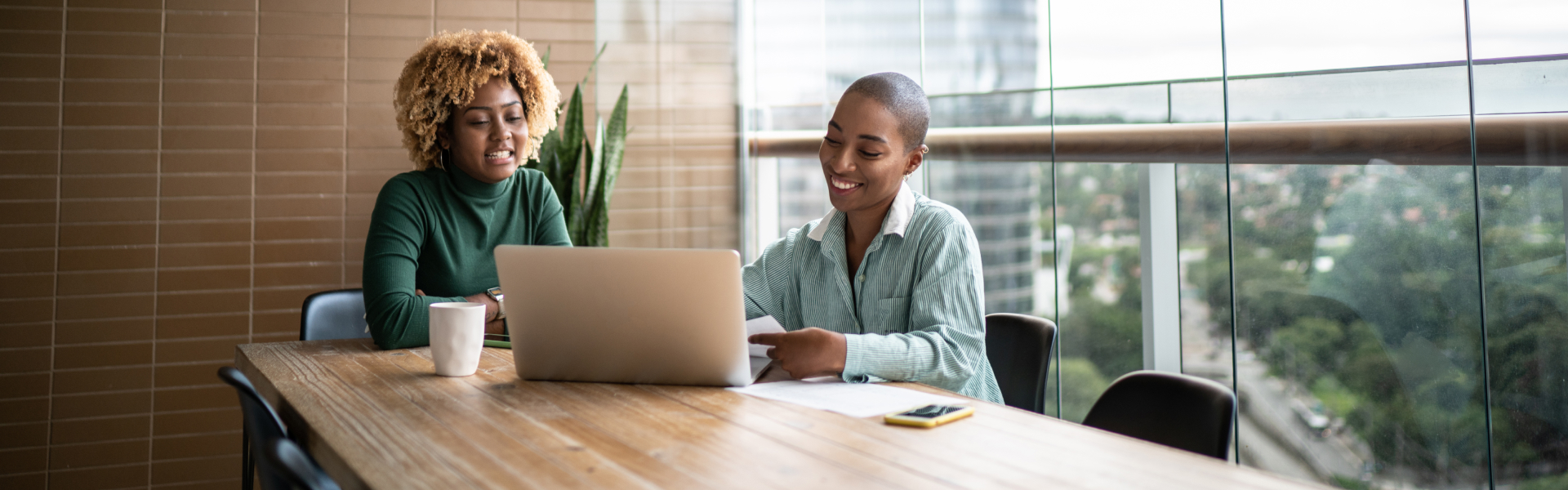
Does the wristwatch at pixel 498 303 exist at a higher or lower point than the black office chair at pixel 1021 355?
higher

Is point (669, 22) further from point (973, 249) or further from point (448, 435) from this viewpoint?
point (448, 435)

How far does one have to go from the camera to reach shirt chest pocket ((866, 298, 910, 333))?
5.94ft

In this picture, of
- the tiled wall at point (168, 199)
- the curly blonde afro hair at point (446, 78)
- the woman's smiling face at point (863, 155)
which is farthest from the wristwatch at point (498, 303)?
the tiled wall at point (168, 199)

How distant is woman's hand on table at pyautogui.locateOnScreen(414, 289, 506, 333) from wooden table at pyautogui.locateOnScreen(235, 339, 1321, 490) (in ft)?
1.85

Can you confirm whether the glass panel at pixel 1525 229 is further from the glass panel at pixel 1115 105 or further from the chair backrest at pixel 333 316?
the chair backrest at pixel 333 316

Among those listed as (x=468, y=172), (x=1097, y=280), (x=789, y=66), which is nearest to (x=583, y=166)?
(x=789, y=66)

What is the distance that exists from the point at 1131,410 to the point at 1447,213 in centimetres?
90

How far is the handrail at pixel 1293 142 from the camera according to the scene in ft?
5.75

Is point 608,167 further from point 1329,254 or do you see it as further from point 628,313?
point 1329,254

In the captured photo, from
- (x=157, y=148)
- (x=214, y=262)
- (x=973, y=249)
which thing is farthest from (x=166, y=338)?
(x=973, y=249)

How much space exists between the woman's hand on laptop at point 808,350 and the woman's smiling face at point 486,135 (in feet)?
3.53

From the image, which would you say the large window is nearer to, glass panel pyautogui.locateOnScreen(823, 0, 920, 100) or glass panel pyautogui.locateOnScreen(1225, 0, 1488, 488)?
glass panel pyautogui.locateOnScreen(1225, 0, 1488, 488)

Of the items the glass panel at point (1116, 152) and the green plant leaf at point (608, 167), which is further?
the green plant leaf at point (608, 167)

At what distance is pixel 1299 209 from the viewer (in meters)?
2.09
